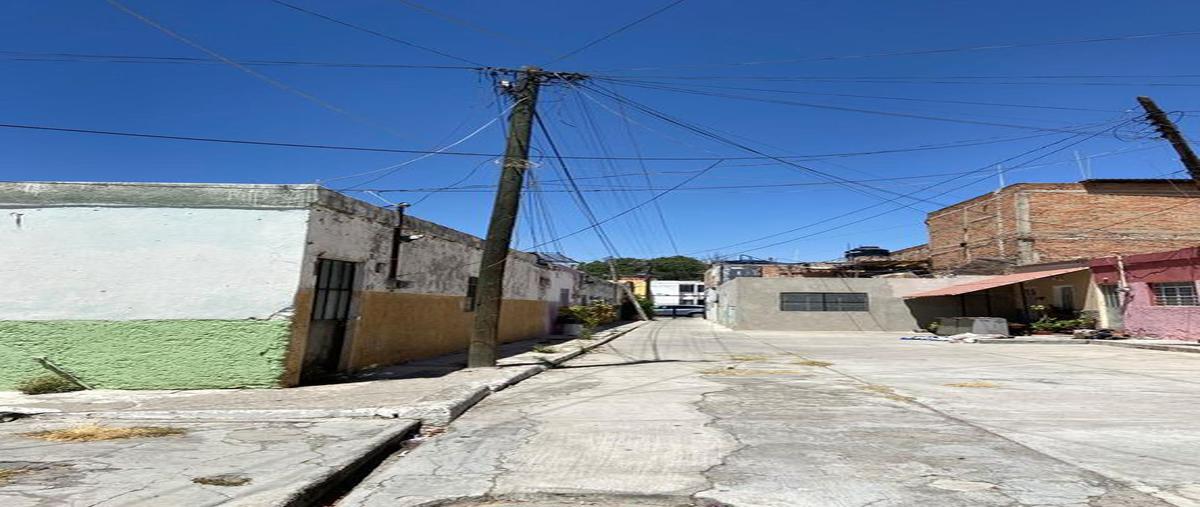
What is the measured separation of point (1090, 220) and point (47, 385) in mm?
43797

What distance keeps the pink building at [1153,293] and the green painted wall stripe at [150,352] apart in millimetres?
25888

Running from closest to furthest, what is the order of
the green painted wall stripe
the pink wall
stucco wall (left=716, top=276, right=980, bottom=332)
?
1. the green painted wall stripe
2. the pink wall
3. stucco wall (left=716, top=276, right=980, bottom=332)

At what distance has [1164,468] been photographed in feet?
15.8

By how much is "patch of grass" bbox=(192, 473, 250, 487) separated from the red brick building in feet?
128

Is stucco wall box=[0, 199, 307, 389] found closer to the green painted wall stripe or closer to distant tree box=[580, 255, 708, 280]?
the green painted wall stripe

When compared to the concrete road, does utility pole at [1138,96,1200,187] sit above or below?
above

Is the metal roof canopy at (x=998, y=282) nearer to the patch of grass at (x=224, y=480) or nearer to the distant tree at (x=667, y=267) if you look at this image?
the patch of grass at (x=224, y=480)

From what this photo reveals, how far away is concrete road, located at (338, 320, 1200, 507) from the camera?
427cm

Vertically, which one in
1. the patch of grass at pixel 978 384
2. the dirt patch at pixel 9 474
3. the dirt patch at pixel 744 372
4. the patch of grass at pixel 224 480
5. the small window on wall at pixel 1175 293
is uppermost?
the small window on wall at pixel 1175 293

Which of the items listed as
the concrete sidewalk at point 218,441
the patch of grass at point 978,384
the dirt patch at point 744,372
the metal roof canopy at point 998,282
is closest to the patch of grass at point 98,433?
the concrete sidewalk at point 218,441

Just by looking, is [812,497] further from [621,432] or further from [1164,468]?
[1164,468]

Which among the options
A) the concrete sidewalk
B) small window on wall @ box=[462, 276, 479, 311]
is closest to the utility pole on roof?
the concrete sidewalk

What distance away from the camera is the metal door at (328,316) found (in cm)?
1006

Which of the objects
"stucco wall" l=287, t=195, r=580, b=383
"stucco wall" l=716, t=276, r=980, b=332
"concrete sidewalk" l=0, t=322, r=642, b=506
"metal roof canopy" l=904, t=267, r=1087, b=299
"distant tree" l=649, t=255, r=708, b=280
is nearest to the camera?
"concrete sidewalk" l=0, t=322, r=642, b=506
